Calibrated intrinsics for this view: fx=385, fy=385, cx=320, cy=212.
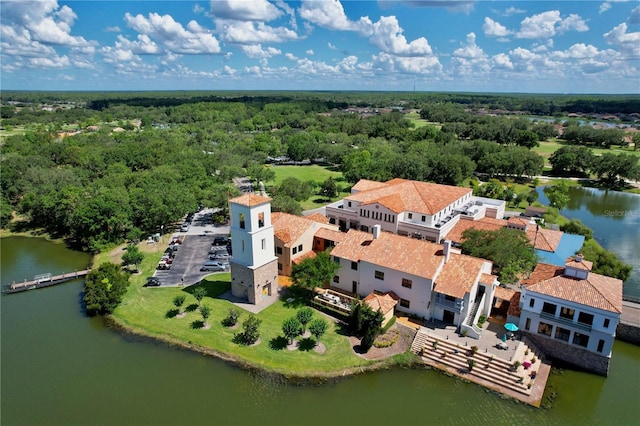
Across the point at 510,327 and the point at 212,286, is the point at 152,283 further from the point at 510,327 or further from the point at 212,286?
the point at 510,327

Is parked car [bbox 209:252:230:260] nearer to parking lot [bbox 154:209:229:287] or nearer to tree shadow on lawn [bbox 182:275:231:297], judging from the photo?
parking lot [bbox 154:209:229:287]

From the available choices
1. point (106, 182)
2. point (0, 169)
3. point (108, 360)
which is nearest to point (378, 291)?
point (108, 360)

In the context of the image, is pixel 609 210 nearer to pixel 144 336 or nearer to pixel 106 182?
pixel 144 336

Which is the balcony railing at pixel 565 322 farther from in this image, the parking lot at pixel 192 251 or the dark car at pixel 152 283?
the dark car at pixel 152 283

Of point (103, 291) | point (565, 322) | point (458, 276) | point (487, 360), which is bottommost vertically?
point (487, 360)

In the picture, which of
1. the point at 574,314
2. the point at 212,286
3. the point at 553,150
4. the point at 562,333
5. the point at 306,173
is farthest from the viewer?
the point at 553,150

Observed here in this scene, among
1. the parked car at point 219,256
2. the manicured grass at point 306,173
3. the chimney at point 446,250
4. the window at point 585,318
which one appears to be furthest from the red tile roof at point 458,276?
the manicured grass at point 306,173

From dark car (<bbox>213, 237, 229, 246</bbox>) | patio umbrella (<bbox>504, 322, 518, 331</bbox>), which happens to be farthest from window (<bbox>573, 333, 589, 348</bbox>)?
dark car (<bbox>213, 237, 229, 246</bbox>)

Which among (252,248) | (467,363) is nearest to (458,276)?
(467,363)
